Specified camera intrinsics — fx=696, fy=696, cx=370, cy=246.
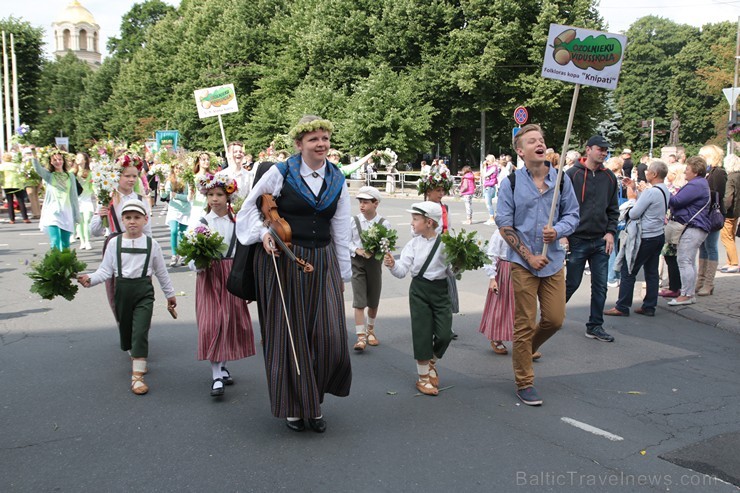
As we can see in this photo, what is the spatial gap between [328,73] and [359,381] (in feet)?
126

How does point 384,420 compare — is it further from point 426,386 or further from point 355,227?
point 355,227

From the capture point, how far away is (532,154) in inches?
214

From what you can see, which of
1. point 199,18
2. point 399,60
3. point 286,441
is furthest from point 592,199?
point 199,18

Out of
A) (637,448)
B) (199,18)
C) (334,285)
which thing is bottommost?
(637,448)

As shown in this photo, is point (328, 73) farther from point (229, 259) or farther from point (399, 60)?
point (229, 259)

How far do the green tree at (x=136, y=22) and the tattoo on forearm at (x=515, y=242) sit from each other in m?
86.0

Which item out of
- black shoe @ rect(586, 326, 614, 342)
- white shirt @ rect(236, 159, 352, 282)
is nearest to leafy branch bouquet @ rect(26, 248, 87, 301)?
white shirt @ rect(236, 159, 352, 282)

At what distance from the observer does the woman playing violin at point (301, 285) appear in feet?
15.7

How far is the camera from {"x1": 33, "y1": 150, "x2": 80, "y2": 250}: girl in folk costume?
11414mm

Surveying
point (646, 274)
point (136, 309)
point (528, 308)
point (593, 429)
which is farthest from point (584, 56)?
point (136, 309)

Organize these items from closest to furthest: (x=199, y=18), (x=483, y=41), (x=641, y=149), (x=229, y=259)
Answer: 1. (x=229, y=259)
2. (x=483, y=41)
3. (x=199, y=18)
4. (x=641, y=149)

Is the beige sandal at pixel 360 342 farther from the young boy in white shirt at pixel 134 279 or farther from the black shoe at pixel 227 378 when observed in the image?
the young boy in white shirt at pixel 134 279

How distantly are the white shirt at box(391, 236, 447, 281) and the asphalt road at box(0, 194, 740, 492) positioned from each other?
0.97m

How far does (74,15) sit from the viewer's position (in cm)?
11925
